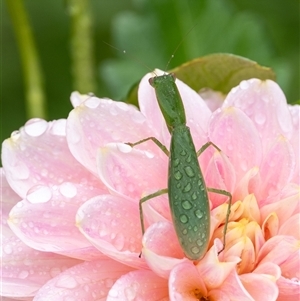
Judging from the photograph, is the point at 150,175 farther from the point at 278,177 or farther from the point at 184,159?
the point at 278,177

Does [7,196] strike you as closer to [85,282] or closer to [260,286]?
[85,282]

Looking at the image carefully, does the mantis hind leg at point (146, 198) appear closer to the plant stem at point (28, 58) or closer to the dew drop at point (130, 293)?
the dew drop at point (130, 293)

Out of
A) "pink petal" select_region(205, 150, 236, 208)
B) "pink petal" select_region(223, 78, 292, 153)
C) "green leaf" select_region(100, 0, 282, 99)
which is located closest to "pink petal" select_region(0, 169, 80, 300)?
"pink petal" select_region(205, 150, 236, 208)

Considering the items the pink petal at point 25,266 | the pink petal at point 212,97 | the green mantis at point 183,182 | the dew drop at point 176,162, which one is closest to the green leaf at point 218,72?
the pink petal at point 212,97

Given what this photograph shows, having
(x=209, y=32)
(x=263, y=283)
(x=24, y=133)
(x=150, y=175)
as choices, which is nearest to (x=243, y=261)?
(x=263, y=283)

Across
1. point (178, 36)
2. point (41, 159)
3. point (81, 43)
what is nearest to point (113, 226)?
point (41, 159)

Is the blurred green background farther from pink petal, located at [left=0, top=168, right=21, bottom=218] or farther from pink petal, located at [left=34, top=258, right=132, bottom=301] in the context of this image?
pink petal, located at [left=34, top=258, right=132, bottom=301]
